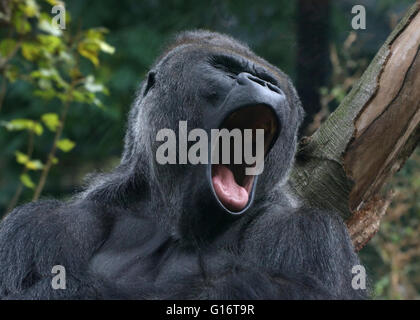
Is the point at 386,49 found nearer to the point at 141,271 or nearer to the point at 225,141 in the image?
the point at 225,141

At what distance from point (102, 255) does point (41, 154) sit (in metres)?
7.47

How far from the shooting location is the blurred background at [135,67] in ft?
17.1

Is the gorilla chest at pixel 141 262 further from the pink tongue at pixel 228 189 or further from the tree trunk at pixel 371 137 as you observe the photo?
the tree trunk at pixel 371 137

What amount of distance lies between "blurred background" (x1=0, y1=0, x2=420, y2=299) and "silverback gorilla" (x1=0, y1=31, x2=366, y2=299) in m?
0.68

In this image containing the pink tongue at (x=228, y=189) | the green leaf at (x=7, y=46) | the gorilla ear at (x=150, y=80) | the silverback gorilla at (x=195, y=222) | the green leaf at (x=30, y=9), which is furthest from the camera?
the green leaf at (x=7, y=46)

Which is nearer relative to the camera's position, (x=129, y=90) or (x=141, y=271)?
(x=141, y=271)

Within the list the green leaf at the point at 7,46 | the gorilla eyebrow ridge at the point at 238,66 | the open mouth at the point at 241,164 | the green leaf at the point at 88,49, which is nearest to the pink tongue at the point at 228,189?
the open mouth at the point at 241,164

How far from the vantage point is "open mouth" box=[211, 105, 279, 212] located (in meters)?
3.10

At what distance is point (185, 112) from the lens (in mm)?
3291

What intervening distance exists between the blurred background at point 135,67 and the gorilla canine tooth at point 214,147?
36.6 inches

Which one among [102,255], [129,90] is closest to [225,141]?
[102,255]

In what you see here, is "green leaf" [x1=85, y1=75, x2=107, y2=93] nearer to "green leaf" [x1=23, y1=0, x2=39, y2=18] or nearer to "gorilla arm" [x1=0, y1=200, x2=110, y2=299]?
"green leaf" [x1=23, y1=0, x2=39, y2=18]

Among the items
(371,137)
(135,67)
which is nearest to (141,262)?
(371,137)

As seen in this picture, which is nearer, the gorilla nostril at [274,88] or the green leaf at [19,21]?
the gorilla nostril at [274,88]
